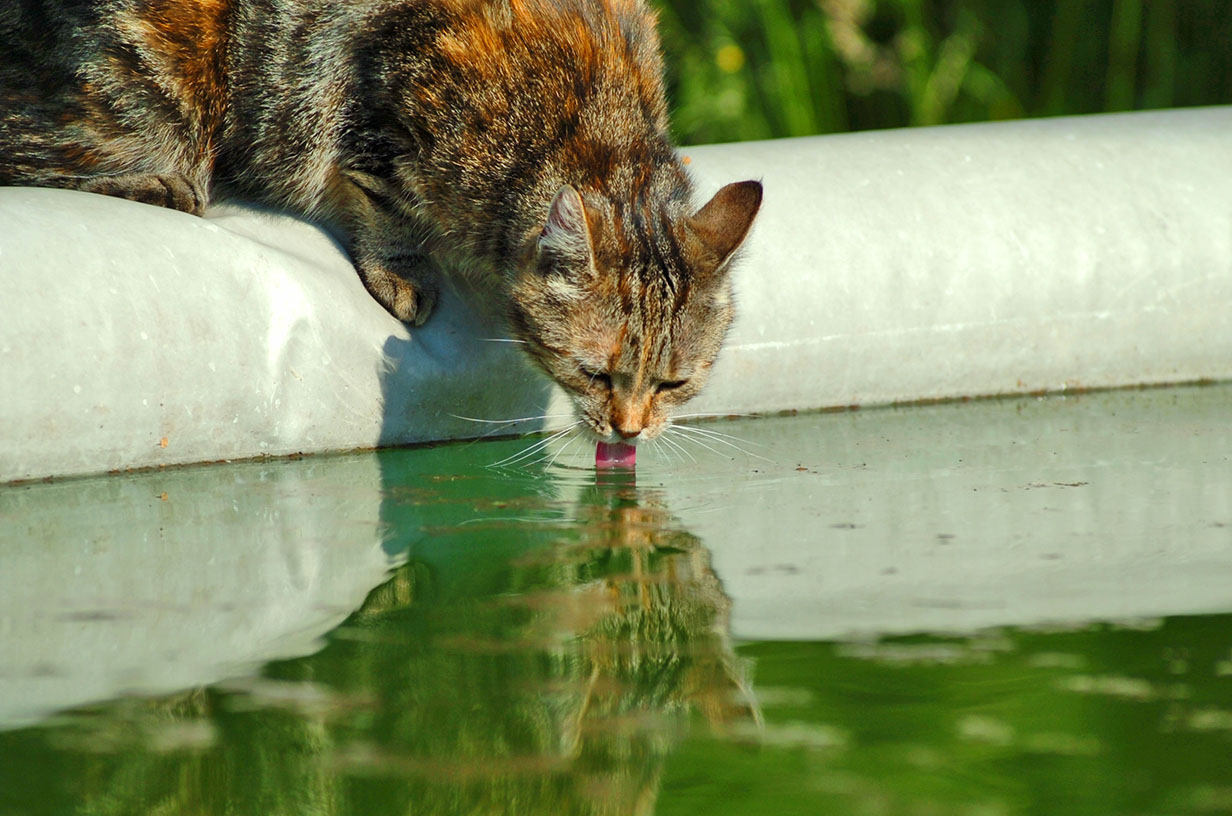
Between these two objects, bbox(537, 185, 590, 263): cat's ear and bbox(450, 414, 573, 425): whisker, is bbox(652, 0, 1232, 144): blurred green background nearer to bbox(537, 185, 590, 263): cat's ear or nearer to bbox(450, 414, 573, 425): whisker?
bbox(450, 414, 573, 425): whisker

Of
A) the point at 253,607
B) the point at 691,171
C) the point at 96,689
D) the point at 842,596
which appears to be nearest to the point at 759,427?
the point at 691,171

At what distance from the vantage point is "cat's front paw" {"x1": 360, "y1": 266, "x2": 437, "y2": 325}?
319cm

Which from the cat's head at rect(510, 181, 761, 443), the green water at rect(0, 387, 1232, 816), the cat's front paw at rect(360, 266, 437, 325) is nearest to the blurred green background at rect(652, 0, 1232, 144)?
the cat's front paw at rect(360, 266, 437, 325)

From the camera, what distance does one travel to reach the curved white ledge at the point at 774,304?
2738mm

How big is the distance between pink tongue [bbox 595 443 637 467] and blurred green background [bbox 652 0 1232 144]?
10.3 ft

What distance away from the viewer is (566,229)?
2.73 metres

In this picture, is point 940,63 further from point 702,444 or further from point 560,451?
point 560,451

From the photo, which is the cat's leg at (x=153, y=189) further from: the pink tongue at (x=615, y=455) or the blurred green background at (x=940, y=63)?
the blurred green background at (x=940, y=63)

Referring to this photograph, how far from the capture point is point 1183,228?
3719 mm

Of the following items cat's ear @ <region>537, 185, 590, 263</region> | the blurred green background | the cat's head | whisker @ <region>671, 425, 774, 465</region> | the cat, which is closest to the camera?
cat's ear @ <region>537, 185, 590, 263</region>

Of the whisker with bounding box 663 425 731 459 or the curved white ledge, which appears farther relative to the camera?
the whisker with bounding box 663 425 731 459

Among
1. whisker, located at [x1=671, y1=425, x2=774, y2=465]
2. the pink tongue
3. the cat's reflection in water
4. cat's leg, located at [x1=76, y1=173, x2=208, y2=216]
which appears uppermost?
cat's leg, located at [x1=76, y1=173, x2=208, y2=216]

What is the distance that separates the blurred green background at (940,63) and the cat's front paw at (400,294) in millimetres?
2930

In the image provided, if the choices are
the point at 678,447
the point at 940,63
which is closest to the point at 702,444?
the point at 678,447
